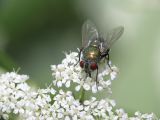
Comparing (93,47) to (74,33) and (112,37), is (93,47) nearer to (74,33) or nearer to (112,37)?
(112,37)

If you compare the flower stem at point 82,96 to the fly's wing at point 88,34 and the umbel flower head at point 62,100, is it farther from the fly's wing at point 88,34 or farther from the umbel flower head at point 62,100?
the fly's wing at point 88,34

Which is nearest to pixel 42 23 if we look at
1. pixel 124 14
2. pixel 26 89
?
pixel 124 14

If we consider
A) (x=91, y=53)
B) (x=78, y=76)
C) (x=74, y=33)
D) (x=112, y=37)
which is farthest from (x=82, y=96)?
(x=74, y=33)

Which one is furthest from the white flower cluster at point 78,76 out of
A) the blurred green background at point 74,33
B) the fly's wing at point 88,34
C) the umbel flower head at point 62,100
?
the blurred green background at point 74,33

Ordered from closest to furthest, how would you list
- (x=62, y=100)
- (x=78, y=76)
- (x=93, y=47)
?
(x=62, y=100)
(x=78, y=76)
(x=93, y=47)

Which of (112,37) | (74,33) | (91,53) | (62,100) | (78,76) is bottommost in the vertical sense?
(62,100)

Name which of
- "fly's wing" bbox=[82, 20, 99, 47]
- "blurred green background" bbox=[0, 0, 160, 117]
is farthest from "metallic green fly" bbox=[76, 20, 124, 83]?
"blurred green background" bbox=[0, 0, 160, 117]

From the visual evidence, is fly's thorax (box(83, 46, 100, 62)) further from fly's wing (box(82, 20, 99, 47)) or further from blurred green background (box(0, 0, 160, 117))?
blurred green background (box(0, 0, 160, 117))
